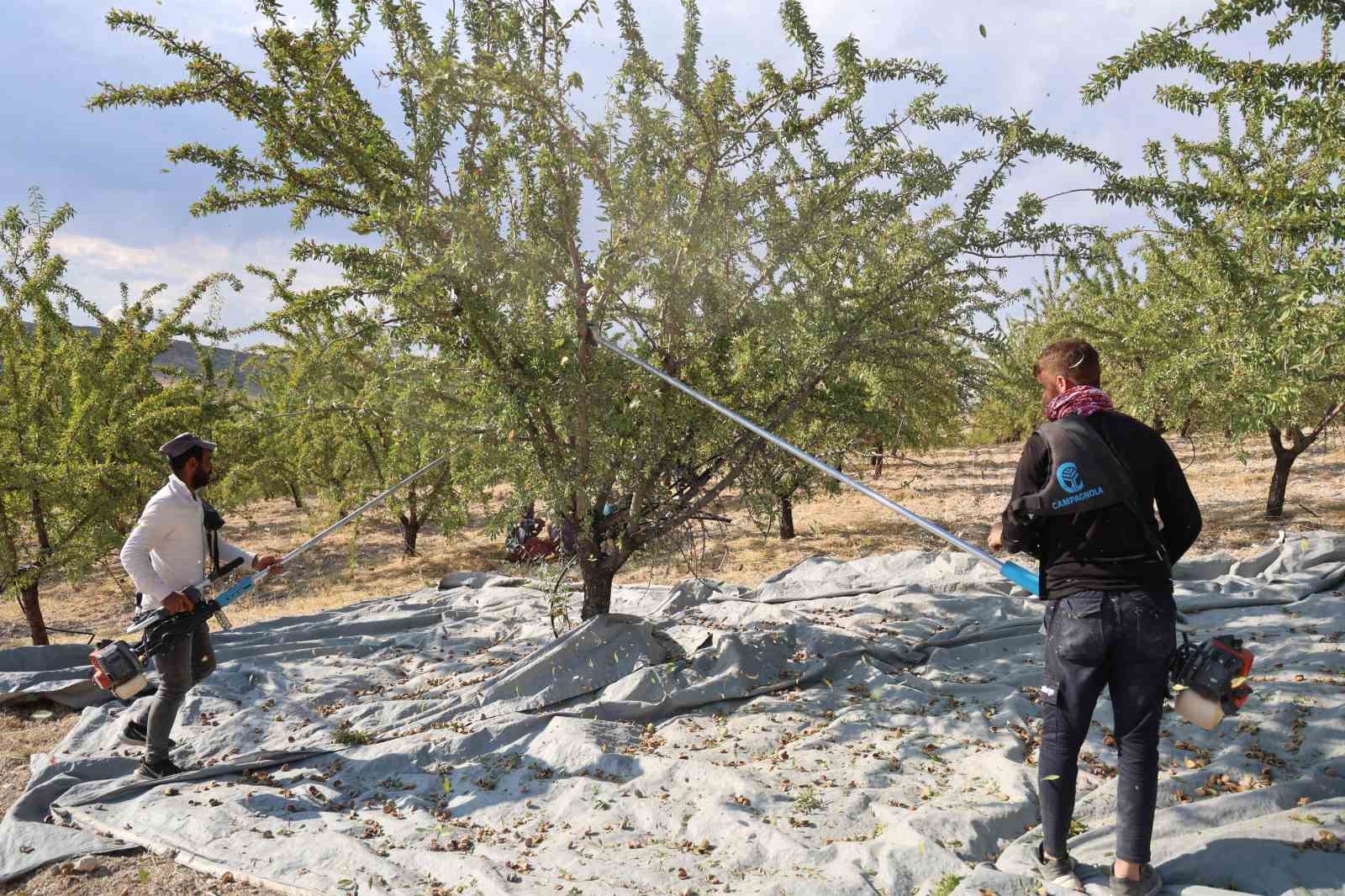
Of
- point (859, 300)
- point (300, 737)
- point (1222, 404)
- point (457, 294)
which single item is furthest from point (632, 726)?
point (1222, 404)

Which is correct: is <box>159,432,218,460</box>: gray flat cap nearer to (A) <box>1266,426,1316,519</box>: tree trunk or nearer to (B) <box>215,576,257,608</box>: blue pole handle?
(B) <box>215,576,257,608</box>: blue pole handle

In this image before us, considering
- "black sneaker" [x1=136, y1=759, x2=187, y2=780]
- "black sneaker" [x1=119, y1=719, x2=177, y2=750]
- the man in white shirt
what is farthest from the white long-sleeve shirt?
"black sneaker" [x1=119, y1=719, x2=177, y2=750]

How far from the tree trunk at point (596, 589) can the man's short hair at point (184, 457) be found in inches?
98.1

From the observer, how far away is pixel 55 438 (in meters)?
7.75

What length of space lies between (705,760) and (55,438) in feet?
22.9

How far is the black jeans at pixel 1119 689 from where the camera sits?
2.73 meters

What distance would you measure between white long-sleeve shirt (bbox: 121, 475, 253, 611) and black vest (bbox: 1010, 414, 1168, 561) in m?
4.15

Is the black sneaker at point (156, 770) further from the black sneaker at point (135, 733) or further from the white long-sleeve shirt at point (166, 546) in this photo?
the white long-sleeve shirt at point (166, 546)

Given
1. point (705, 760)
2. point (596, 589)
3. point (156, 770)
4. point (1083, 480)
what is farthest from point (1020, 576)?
point (156, 770)

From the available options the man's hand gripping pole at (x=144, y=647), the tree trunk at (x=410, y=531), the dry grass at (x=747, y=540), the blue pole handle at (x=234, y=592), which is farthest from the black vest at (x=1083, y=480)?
the tree trunk at (x=410, y=531)

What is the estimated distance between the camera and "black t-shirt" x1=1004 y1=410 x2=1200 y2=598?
9.03 feet

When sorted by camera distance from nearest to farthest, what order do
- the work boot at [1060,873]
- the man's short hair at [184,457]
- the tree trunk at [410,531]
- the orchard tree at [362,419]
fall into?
the work boot at [1060,873]
the man's short hair at [184,457]
the orchard tree at [362,419]
the tree trunk at [410,531]

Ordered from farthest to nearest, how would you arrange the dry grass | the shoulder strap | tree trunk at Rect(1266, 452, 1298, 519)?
tree trunk at Rect(1266, 452, 1298, 519) → the dry grass → the shoulder strap

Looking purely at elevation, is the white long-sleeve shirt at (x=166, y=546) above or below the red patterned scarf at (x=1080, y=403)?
below
